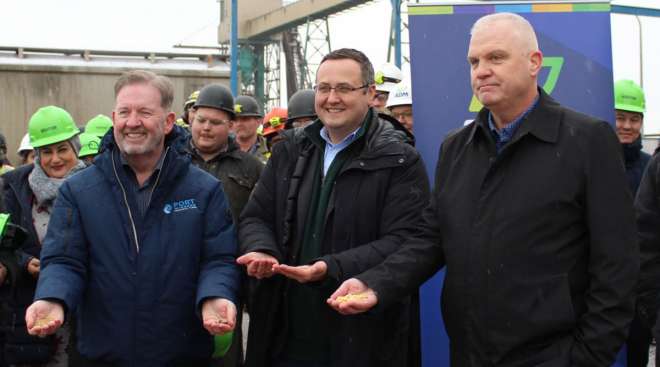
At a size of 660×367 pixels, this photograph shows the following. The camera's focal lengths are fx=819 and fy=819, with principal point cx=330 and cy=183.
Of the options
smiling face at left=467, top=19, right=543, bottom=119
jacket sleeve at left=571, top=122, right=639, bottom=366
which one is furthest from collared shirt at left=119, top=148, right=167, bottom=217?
jacket sleeve at left=571, top=122, right=639, bottom=366

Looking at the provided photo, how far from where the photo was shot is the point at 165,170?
3873mm

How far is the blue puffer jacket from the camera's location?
3.70 m

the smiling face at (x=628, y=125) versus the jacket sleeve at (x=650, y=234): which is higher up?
the smiling face at (x=628, y=125)

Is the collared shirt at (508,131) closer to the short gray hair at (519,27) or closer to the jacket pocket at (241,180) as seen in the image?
the short gray hair at (519,27)

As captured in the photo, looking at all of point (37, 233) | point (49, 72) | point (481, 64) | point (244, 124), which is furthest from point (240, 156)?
point (49, 72)

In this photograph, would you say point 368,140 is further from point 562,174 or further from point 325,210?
point 562,174

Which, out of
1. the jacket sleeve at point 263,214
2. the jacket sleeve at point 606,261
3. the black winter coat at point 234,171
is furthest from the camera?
the black winter coat at point 234,171

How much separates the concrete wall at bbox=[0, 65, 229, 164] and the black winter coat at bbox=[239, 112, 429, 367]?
16869 mm

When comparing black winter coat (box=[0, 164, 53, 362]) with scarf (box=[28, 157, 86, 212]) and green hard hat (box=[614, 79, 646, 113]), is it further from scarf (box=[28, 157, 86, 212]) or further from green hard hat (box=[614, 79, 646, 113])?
green hard hat (box=[614, 79, 646, 113])

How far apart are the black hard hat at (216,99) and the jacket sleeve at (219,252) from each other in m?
1.59

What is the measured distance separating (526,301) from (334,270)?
36.3 inches

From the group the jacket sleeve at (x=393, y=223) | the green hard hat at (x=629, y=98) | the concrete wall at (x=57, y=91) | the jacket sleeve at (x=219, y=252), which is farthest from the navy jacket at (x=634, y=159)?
the concrete wall at (x=57, y=91)

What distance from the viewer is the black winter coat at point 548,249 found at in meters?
3.08

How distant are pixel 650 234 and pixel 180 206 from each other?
2.46m
